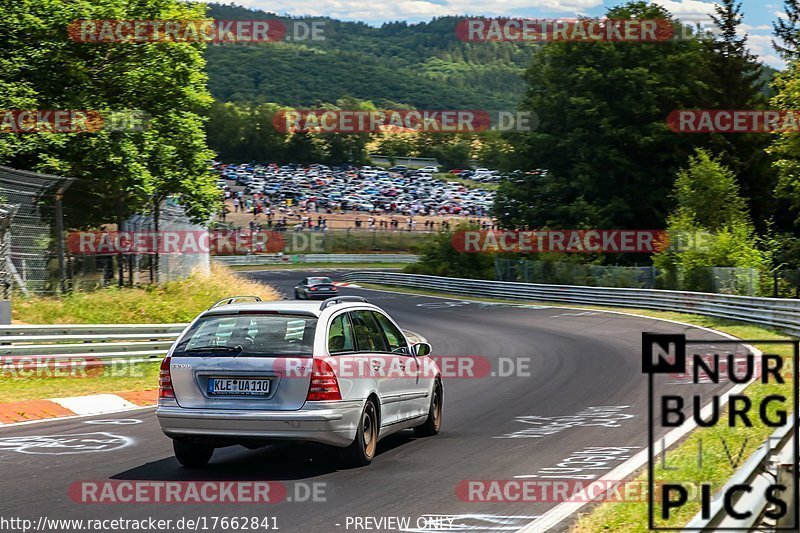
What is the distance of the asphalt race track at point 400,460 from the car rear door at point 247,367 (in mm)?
671

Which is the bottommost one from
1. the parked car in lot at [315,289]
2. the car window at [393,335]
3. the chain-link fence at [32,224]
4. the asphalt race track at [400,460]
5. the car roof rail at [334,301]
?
the parked car in lot at [315,289]

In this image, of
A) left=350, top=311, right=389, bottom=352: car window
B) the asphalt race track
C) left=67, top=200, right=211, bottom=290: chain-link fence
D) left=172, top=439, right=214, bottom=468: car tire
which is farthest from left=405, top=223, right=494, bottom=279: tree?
left=172, top=439, right=214, bottom=468: car tire

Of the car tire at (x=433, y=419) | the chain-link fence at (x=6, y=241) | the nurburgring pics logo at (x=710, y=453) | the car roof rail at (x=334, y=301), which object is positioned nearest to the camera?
the nurburgring pics logo at (x=710, y=453)

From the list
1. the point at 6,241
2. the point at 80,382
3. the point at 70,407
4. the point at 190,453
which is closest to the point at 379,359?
the point at 190,453

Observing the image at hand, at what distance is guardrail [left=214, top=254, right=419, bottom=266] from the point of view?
89.9 meters

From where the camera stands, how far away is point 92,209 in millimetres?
25062

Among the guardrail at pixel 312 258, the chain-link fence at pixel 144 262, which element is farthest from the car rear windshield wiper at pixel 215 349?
the guardrail at pixel 312 258

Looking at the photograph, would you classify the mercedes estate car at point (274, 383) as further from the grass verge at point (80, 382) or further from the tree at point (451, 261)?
the tree at point (451, 261)

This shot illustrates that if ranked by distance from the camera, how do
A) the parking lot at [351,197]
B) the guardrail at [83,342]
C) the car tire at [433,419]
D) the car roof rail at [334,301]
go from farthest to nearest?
1. the parking lot at [351,197]
2. the guardrail at [83,342]
3. the car tire at [433,419]
4. the car roof rail at [334,301]

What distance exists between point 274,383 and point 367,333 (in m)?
1.64

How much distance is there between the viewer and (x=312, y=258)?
3600 inches

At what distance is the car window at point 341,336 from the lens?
9711 millimetres

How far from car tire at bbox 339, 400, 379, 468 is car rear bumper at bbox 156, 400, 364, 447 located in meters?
0.26

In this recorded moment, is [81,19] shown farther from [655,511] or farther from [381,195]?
[381,195]
